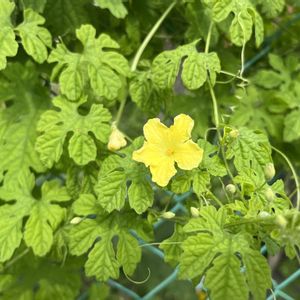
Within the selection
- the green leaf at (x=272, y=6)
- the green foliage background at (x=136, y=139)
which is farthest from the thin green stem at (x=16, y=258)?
the green leaf at (x=272, y=6)

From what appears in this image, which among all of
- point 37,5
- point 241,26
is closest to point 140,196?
point 241,26

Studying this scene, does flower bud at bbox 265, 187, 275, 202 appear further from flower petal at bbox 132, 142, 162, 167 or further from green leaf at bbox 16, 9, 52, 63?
green leaf at bbox 16, 9, 52, 63

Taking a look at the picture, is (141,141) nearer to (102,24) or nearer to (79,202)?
(79,202)

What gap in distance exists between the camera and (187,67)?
60.7 inches

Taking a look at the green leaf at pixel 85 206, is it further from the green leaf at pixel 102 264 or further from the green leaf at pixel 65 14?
the green leaf at pixel 65 14

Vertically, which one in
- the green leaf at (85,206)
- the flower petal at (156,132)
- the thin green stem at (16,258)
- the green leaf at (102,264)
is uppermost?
the flower petal at (156,132)

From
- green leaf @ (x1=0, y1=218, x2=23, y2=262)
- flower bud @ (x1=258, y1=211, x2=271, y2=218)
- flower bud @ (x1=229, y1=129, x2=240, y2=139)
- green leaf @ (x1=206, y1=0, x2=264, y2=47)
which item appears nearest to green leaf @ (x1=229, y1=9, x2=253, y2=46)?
green leaf @ (x1=206, y1=0, x2=264, y2=47)

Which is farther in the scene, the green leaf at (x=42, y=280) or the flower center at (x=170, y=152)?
the green leaf at (x=42, y=280)

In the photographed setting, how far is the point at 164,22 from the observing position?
6.28ft

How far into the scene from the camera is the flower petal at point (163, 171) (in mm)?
1396

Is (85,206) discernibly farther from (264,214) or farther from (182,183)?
(264,214)

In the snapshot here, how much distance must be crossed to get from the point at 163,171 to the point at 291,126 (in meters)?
0.54

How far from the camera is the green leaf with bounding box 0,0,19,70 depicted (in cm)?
155

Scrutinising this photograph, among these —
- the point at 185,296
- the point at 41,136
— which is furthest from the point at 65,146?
the point at 185,296
